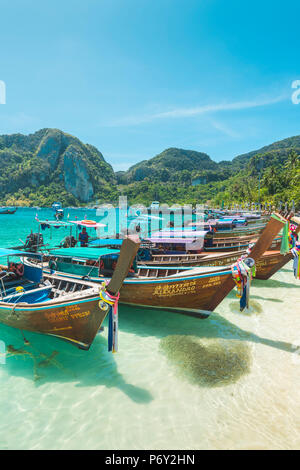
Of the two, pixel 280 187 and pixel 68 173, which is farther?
pixel 68 173

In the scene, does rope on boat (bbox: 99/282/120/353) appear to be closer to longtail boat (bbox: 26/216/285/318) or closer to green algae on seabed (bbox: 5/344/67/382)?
green algae on seabed (bbox: 5/344/67/382)

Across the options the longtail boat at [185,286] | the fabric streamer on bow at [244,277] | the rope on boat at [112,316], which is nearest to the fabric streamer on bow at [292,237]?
the longtail boat at [185,286]

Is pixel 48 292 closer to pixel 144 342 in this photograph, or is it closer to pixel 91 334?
pixel 91 334

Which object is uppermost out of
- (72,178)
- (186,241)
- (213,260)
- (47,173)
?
(47,173)

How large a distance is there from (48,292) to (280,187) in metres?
65.9

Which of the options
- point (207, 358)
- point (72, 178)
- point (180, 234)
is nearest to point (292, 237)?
point (207, 358)

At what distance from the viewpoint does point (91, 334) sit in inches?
251

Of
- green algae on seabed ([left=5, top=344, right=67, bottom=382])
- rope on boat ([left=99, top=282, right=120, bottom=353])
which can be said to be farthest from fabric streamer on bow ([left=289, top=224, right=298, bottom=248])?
green algae on seabed ([left=5, top=344, right=67, bottom=382])

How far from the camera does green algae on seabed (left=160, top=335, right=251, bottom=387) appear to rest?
5.98 meters

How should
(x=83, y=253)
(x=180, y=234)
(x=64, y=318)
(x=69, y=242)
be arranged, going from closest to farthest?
(x=64, y=318) < (x=83, y=253) < (x=69, y=242) < (x=180, y=234)

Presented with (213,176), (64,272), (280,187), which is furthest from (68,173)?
(64,272)

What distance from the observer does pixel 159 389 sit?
574cm

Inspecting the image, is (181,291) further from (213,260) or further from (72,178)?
(72,178)

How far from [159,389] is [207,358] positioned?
1691mm
